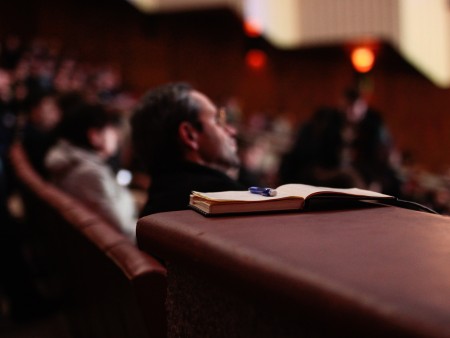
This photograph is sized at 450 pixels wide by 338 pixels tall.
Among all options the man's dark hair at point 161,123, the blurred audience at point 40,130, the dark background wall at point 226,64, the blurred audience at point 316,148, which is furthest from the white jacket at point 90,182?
the dark background wall at point 226,64

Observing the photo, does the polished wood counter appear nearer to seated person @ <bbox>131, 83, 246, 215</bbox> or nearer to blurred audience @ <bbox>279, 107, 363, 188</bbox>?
seated person @ <bbox>131, 83, 246, 215</bbox>

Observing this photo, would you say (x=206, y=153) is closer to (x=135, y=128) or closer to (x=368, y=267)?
(x=135, y=128)

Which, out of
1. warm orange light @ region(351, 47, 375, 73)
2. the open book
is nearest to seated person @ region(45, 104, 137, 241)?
the open book

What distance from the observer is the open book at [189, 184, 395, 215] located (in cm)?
89

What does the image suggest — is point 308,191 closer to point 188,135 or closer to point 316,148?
point 188,135

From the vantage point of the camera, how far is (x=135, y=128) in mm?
1917

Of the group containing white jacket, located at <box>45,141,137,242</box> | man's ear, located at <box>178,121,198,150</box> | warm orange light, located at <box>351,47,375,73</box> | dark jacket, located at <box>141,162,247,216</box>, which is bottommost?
white jacket, located at <box>45,141,137,242</box>

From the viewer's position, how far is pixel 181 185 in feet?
5.25

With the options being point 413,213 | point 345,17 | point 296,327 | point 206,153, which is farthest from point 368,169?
point 345,17

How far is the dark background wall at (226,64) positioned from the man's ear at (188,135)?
29.1 feet

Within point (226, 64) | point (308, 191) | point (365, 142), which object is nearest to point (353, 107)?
point (365, 142)

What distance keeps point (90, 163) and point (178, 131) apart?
109 centimetres

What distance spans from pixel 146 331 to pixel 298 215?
1.10 ft

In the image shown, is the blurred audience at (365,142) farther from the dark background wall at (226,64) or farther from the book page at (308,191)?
the dark background wall at (226,64)
